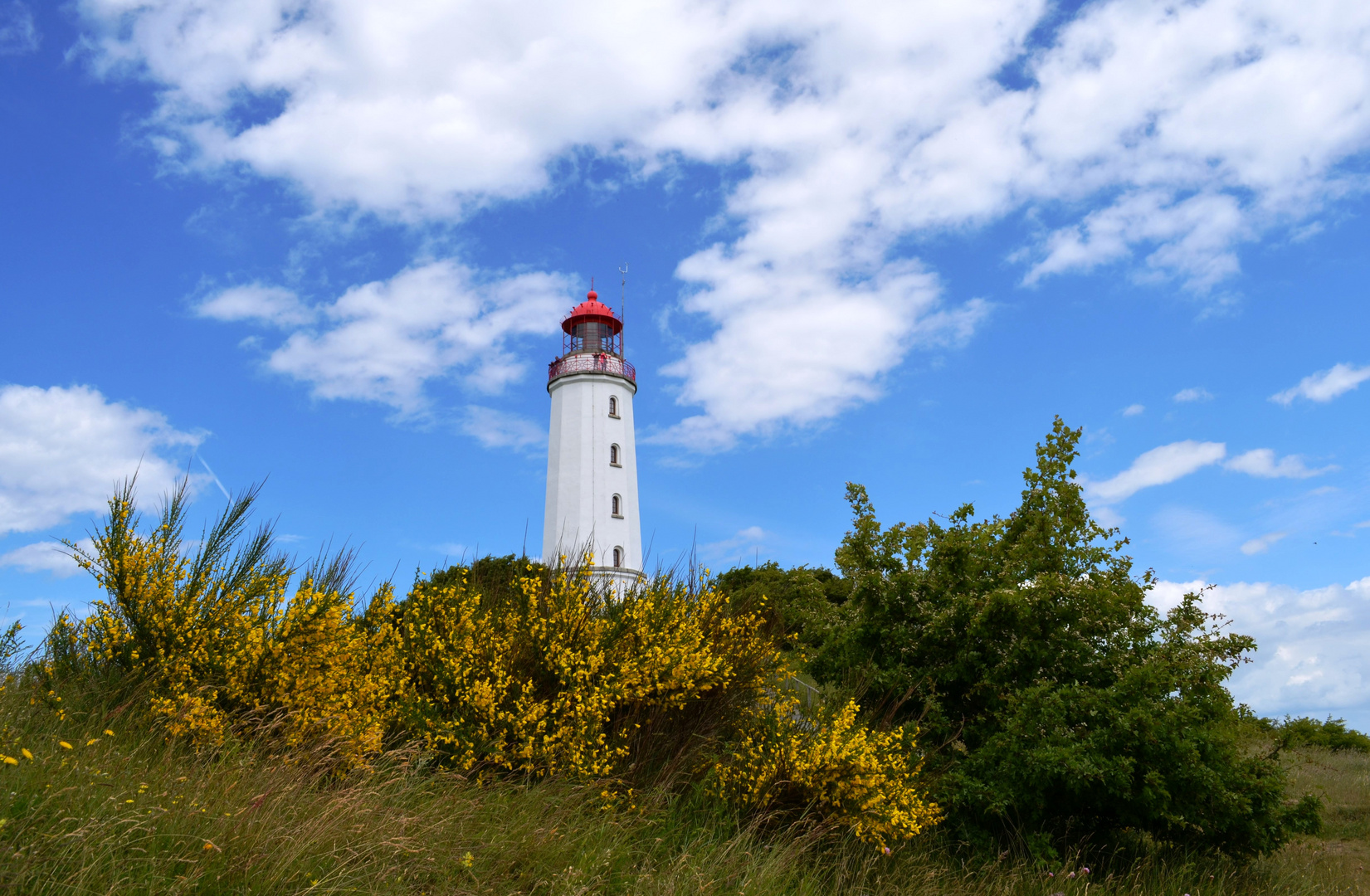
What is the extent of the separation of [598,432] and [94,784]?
81.4ft

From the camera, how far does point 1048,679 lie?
8.62m

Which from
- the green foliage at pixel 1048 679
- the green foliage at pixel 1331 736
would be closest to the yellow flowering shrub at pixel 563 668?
the green foliage at pixel 1048 679

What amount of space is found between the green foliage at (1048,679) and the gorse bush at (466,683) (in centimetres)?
85

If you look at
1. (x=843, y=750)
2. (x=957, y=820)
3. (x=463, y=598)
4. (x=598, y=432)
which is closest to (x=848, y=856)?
(x=843, y=750)

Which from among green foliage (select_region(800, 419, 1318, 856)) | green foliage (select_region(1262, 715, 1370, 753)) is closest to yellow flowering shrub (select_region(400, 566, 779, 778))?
green foliage (select_region(800, 419, 1318, 856))

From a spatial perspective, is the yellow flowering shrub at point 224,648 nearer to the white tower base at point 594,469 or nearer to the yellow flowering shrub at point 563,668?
the yellow flowering shrub at point 563,668

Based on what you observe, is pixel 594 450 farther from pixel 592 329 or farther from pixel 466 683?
pixel 466 683

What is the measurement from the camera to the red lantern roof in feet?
103

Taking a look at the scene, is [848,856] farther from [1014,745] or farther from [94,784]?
[94,784]

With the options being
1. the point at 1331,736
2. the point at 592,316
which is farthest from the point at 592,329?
the point at 1331,736

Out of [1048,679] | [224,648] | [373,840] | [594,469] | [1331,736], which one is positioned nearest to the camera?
[373,840]

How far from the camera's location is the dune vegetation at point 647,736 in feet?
16.6

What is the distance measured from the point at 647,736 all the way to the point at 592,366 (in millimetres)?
23179

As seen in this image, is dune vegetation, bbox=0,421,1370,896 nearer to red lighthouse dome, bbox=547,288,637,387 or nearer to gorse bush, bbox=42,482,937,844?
gorse bush, bbox=42,482,937,844
